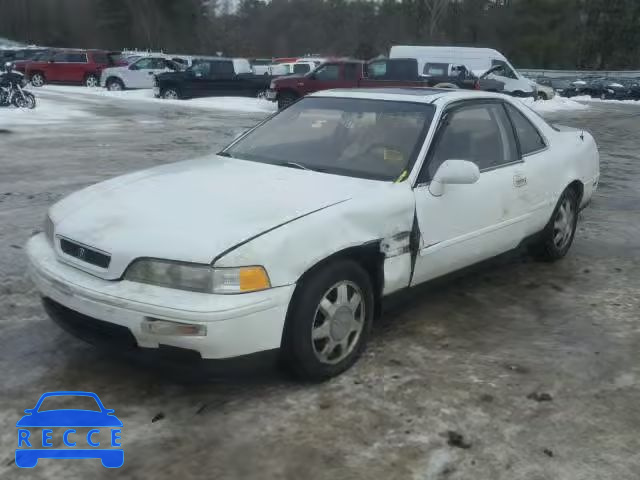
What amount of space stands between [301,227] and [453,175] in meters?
1.09

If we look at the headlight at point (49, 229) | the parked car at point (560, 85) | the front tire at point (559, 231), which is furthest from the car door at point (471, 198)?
the parked car at point (560, 85)

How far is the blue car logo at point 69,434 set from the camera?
9.04 feet

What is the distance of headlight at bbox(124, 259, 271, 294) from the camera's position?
9.53ft

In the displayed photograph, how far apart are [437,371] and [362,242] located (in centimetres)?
83

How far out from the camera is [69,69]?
2825 centimetres

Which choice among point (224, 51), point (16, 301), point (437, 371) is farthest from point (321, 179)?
point (224, 51)

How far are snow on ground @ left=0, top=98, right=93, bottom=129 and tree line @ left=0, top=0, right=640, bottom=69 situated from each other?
3962 centimetres

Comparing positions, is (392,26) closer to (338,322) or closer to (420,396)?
(338,322)

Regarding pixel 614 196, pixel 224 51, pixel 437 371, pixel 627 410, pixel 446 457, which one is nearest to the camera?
pixel 446 457

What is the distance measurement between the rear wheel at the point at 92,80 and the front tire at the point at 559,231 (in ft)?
86.9

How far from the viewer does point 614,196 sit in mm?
8297

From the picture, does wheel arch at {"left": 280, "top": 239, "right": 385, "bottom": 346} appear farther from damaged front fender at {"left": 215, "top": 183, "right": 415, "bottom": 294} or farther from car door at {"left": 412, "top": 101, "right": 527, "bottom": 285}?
car door at {"left": 412, "top": 101, "right": 527, "bottom": 285}

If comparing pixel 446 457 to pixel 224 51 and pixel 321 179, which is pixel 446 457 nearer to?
pixel 321 179

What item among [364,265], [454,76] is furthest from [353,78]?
[364,265]
